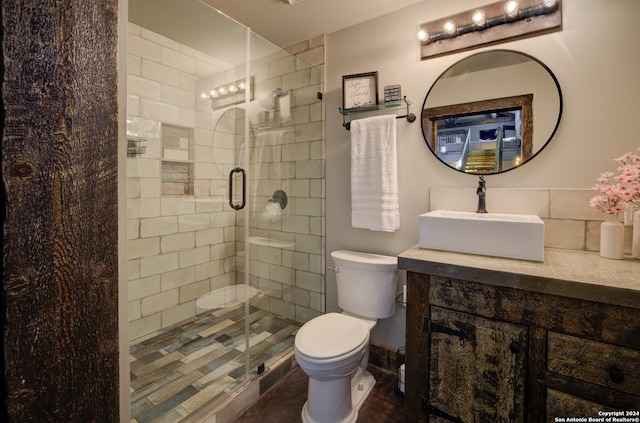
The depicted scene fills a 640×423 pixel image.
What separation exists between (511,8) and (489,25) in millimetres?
121

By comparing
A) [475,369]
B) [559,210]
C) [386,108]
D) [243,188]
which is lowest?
[475,369]

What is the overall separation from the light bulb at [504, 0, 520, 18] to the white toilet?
151 centimetres

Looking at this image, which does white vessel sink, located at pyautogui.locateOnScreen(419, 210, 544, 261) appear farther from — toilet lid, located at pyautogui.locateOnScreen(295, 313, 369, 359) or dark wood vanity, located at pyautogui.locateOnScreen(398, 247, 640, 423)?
toilet lid, located at pyautogui.locateOnScreen(295, 313, 369, 359)

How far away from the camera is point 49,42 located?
0.51 metres

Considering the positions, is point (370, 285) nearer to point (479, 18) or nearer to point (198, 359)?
point (198, 359)

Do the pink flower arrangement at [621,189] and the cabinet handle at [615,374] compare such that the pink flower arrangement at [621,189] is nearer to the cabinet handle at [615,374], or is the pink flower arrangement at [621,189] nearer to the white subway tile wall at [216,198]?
the cabinet handle at [615,374]

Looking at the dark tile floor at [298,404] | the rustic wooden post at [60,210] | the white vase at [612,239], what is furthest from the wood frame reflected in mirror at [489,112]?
the rustic wooden post at [60,210]

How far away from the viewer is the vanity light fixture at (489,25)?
1498 mm

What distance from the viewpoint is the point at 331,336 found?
157 centimetres

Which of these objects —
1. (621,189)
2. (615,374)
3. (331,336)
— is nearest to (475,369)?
(615,374)

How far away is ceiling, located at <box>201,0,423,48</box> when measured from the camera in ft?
6.08

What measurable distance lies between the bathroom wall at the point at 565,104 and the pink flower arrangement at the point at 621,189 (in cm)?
12

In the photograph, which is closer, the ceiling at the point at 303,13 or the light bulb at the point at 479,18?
the light bulb at the point at 479,18

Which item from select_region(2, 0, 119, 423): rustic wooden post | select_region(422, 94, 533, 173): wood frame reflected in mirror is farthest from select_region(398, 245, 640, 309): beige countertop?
select_region(2, 0, 119, 423): rustic wooden post
